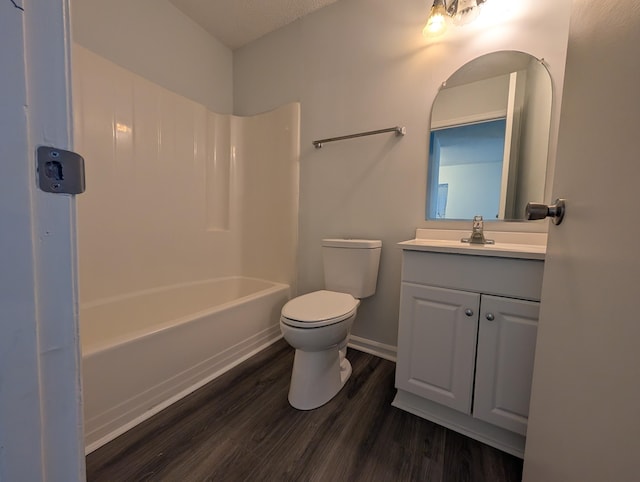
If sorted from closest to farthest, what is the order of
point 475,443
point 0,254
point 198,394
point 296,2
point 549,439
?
1. point 0,254
2. point 549,439
3. point 475,443
4. point 198,394
5. point 296,2

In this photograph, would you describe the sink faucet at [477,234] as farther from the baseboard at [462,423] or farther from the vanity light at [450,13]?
the vanity light at [450,13]

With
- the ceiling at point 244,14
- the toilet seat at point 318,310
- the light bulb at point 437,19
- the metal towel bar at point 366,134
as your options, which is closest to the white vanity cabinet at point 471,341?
the toilet seat at point 318,310

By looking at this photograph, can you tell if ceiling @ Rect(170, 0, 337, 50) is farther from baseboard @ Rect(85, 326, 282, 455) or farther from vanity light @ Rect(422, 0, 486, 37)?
baseboard @ Rect(85, 326, 282, 455)

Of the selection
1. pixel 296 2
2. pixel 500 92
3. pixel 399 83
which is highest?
pixel 296 2

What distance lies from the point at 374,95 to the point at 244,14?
3.78 ft

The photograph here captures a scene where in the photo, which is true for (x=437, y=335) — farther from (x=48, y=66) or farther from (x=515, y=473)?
(x=48, y=66)

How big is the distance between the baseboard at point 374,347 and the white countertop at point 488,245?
0.74 m

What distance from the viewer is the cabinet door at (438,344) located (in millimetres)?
1034

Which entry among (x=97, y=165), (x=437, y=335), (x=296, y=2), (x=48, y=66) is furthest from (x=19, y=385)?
(x=296, y=2)

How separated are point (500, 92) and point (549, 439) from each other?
1.46 metres

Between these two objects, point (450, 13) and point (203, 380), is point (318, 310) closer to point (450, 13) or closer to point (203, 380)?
point (203, 380)

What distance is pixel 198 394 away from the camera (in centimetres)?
129

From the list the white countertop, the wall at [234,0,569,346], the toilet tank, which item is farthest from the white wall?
the white countertop

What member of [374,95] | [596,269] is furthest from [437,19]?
[596,269]
